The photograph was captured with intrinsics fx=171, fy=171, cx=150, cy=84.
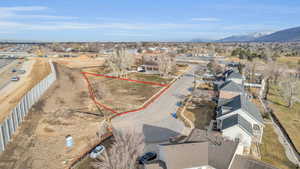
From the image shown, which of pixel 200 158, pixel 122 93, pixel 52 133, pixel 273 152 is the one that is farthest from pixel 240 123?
pixel 122 93

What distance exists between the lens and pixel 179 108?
86.5 ft

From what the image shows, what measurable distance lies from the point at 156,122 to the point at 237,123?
9.42 metres

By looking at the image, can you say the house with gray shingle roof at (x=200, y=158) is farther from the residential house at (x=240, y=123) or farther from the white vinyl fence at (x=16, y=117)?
the white vinyl fence at (x=16, y=117)

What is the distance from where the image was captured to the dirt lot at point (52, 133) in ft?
49.5

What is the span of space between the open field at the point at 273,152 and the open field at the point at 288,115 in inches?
79.1

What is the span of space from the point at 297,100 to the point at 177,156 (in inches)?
1264

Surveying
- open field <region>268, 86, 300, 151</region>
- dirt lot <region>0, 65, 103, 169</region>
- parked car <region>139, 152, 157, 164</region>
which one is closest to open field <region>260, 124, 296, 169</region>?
open field <region>268, 86, 300, 151</region>

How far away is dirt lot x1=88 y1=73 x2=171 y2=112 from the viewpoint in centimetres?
2811

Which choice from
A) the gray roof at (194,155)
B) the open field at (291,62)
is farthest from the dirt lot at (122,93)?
the open field at (291,62)

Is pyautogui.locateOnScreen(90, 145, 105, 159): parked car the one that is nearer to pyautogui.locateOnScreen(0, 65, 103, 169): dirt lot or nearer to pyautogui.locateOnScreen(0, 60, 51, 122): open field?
pyautogui.locateOnScreen(0, 65, 103, 169): dirt lot

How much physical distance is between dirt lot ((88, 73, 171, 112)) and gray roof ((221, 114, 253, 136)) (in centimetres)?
1344

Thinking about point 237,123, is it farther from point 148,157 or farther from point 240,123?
point 148,157

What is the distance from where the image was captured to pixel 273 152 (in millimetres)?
17375

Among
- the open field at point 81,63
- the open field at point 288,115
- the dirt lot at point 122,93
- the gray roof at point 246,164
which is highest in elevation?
the open field at point 81,63
